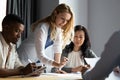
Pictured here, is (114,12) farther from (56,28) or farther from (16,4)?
(56,28)

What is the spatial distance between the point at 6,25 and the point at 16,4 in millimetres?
1516

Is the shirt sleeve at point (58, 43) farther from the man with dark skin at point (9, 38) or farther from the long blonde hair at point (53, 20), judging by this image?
the man with dark skin at point (9, 38)

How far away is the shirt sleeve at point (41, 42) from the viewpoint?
2.16 metres

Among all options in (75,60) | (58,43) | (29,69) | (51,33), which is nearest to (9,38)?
(29,69)

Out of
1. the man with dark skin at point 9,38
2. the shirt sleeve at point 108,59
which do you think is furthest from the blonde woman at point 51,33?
the shirt sleeve at point 108,59

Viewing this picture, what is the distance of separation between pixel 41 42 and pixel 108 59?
117cm

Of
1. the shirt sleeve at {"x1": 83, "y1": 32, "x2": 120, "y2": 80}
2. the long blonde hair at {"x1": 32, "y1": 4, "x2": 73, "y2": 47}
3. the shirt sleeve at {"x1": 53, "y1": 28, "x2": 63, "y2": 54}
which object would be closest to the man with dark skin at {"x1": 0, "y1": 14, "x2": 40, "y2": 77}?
the long blonde hair at {"x1": 32, "y1": 4, "x2": 73, "y2": 47}

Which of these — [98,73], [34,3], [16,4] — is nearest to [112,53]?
[98,73]

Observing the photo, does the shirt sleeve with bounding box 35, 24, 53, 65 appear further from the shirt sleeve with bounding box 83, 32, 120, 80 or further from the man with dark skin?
the shirt sleeve with bounding box 83, 32, 120, 80

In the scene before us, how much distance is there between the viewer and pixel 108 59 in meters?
1.06

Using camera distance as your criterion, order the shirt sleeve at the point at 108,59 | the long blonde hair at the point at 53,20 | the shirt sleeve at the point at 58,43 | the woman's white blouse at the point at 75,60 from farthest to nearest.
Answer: the woman's white blouse at the point at 75,60 < the shirt sleeve at the point at 58,43 < the long blonde hair at the point at 53,20 < the shirt sleeve at the point at 108,59

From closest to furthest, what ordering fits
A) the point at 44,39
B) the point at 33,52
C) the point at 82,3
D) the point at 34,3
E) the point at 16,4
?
the point at 44,39 < the point at 33,52 < the point at 16,4 < the point at 34,3 < the point at 82,3

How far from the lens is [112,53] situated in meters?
1.04

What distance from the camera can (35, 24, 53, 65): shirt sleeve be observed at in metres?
2.16
